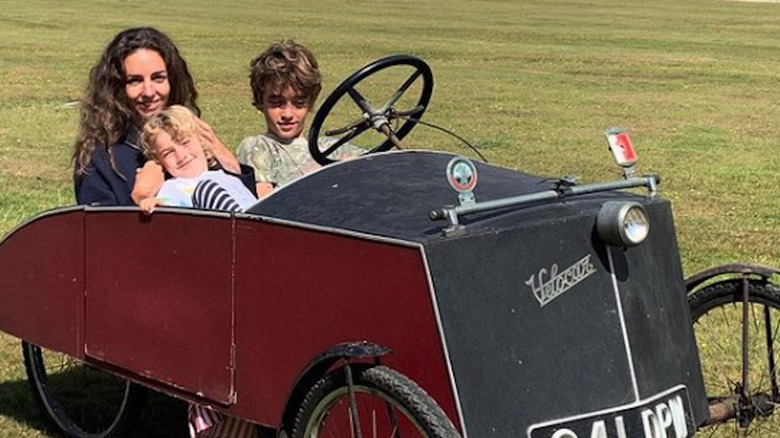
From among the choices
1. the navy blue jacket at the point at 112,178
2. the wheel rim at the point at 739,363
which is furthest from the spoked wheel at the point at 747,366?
the navy blue jacket at the point at 112,178

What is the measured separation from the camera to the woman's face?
4512 mm

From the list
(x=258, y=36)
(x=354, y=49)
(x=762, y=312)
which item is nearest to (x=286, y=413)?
(x=762, y=312)

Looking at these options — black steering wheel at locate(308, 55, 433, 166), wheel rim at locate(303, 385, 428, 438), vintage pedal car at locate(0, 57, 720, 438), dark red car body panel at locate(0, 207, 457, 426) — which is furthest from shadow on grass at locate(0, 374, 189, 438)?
wheel rim at locate(303, 385, 428, 438)

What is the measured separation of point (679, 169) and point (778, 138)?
292 cm

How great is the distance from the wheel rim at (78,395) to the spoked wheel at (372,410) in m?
1.54

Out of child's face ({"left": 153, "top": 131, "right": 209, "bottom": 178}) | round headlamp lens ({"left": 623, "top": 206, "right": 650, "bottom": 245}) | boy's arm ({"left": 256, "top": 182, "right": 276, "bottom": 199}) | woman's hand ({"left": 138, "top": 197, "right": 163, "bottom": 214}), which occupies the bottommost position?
boy's arm ({"left": 256, "top": 182, "right": 276, "bottom": 199})

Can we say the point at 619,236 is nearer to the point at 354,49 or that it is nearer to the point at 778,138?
the point at 778,138

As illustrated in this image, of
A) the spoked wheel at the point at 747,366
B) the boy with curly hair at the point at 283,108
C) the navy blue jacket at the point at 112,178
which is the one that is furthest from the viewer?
the boy with curly hair at the point at 283,108

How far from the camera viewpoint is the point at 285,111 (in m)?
4.73

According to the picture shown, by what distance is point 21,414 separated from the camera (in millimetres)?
4801

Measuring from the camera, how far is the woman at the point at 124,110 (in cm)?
429

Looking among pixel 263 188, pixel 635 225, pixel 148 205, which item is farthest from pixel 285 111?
pixel 635 225

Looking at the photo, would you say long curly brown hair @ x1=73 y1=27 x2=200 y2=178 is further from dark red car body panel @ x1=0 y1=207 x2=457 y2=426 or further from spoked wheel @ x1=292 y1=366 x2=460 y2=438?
spoked wheel @ x1=292 y1=366 x2=460 y2=438

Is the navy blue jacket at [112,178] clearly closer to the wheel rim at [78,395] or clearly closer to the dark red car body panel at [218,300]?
the dark red car body panel at [218,300]
